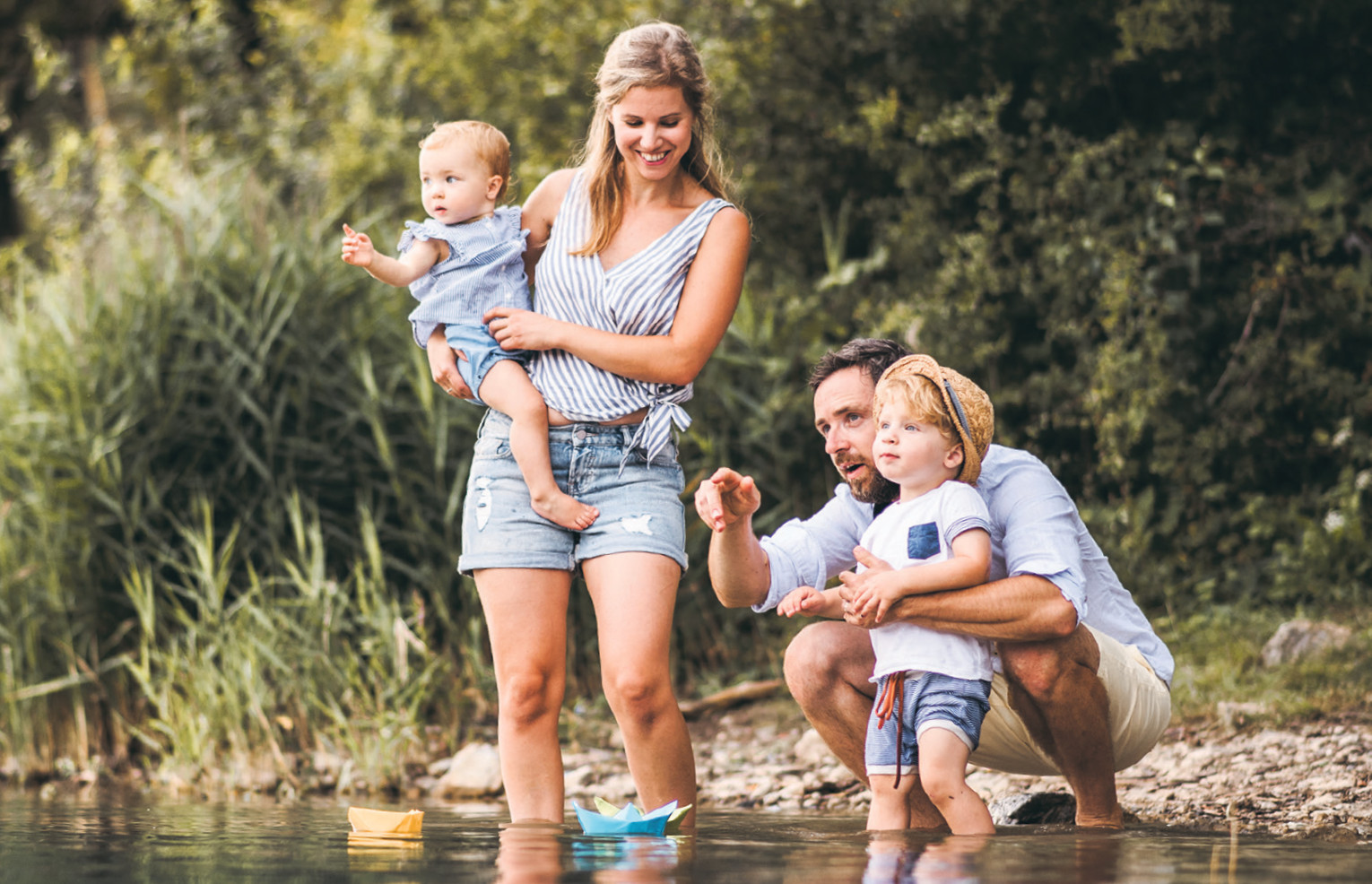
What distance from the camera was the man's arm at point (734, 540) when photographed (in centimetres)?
287

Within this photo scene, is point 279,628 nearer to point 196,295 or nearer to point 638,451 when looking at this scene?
point 196,295

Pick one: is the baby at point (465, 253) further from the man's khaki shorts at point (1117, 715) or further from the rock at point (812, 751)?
the rock at point (812, 751)

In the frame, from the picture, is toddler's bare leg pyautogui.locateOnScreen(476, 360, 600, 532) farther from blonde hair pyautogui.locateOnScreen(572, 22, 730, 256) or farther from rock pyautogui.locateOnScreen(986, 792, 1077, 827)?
rock pyautogui.locateOnScreen(986, 792, 1077, 827)

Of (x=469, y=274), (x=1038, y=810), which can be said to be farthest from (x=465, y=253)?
(x=1038, y=810)

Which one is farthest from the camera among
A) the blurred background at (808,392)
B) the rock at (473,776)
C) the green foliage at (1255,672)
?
the blurred background at (808,392)

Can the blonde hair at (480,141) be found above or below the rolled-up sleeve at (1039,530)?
above

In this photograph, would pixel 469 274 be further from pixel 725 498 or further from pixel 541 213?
pixel 725 498

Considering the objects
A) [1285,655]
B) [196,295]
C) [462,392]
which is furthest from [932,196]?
[462,392]

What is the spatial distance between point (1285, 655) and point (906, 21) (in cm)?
316

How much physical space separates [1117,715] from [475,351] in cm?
165

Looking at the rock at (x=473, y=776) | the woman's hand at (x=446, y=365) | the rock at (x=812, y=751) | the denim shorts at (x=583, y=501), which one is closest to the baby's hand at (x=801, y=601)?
the denim shorts at (x=583, y=501)

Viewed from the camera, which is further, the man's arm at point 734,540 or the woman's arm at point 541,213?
the woman's arm at point 541,213

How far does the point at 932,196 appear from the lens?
6.45 metres

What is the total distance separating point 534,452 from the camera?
300 centimetres
